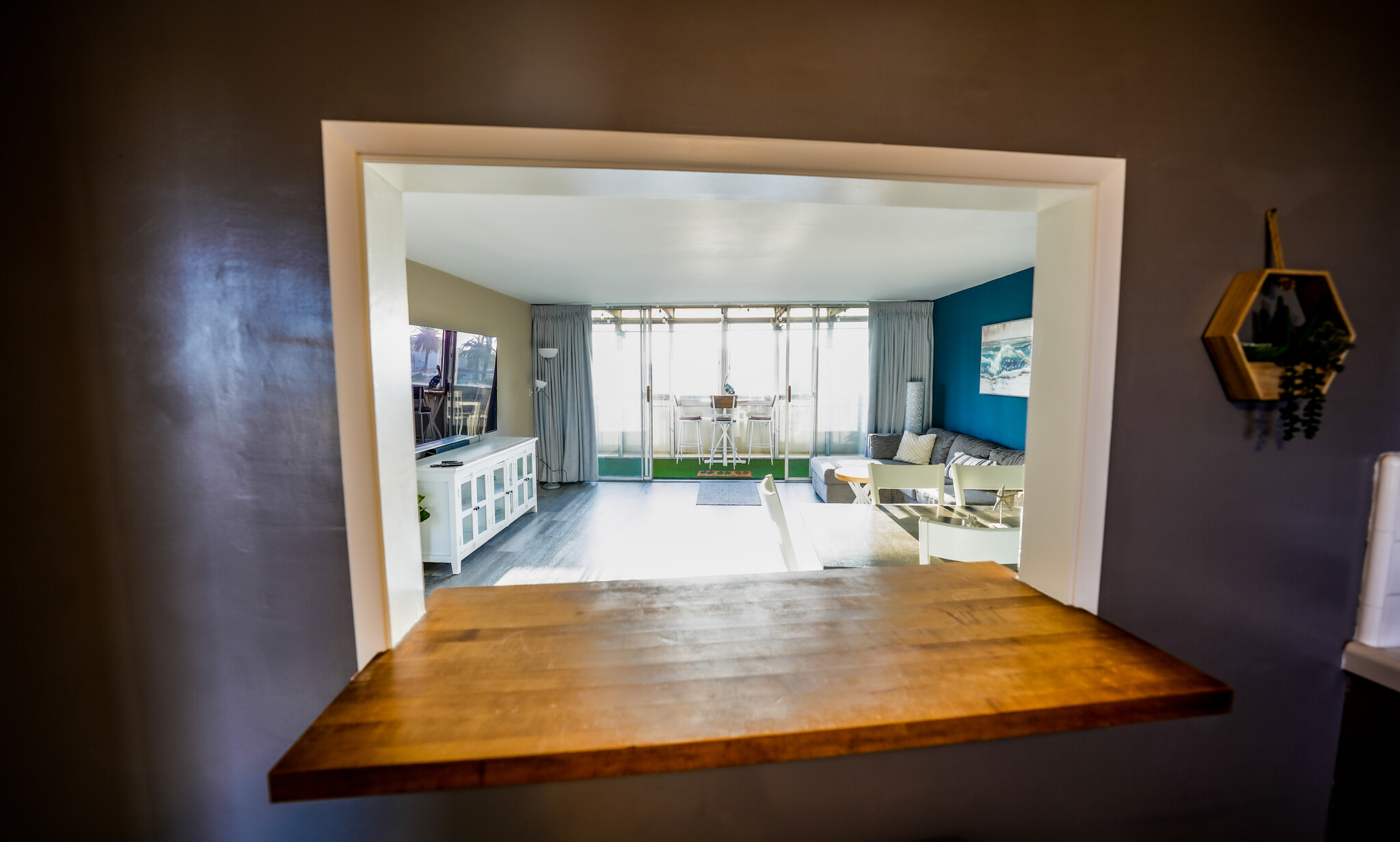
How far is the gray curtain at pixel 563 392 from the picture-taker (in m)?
6.68

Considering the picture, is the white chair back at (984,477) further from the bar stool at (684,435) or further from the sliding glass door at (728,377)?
the bar stool at (684,435)

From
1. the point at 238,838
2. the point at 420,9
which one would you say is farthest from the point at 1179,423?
the point at 238,838

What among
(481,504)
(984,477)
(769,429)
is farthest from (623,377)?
(984,477)

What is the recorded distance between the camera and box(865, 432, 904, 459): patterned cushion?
639 centimetres

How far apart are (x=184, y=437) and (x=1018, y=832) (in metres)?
1.62

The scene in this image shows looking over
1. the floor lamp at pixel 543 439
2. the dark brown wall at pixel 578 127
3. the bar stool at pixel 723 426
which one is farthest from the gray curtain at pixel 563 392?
the dark brown wall at pixel 578 127

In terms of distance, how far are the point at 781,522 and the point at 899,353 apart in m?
5.23

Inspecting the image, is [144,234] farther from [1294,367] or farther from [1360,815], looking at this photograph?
[1360,815]

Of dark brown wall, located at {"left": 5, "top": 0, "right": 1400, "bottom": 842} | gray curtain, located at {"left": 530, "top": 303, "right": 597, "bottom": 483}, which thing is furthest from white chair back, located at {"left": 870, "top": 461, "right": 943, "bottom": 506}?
gray curtain, located at {"left": 530, "top": 303, "right": 597, "bottom": 483}

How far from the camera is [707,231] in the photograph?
131 inches

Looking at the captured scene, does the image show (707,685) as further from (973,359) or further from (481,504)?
(973,359)

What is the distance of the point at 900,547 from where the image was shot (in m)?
1.92

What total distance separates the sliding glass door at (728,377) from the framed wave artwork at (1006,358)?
5.85ft

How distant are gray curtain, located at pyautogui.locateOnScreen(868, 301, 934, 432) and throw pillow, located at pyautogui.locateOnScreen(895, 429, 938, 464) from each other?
0.50 metres
